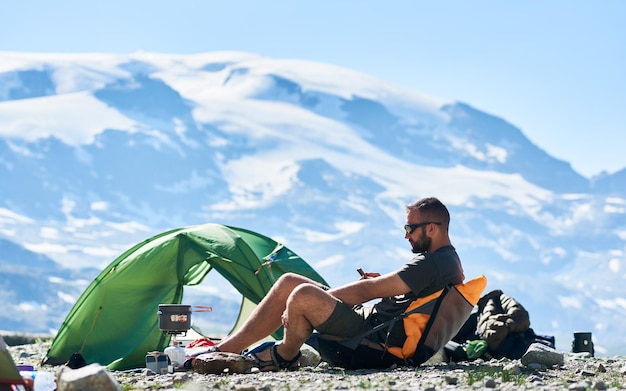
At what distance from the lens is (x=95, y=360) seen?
1426cm

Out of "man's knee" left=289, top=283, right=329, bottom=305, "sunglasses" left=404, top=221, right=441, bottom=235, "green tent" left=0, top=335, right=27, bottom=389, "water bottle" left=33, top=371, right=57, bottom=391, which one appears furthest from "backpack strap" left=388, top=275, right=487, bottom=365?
"green tent" left=0, top=335, right=27, bottom=389

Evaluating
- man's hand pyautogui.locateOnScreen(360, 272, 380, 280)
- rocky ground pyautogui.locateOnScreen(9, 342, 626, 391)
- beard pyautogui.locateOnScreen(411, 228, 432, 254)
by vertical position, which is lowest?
rocky ground pyautogui.locateOnScreen(9, 342, 626, 391)

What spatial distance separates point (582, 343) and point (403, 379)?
8162 millimetres

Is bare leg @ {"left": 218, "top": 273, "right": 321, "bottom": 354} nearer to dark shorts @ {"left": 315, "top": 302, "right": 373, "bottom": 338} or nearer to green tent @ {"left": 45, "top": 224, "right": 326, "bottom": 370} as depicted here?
dark shorts @ {"left": 315, "top": 302, "right": 373, "bottom": 338}

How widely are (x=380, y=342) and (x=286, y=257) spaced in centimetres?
588

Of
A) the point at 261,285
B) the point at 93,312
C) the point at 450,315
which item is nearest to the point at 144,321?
the point at 93,312

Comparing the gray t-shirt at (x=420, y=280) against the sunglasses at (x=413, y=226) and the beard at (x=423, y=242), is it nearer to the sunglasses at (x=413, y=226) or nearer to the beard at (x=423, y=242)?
the beard at (x=423, y=242)

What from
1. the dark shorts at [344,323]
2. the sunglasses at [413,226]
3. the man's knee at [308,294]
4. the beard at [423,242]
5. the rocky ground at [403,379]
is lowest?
the rocky ground at [403,379]

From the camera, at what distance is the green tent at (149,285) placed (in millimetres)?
14312

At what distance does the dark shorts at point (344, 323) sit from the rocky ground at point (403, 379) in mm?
368

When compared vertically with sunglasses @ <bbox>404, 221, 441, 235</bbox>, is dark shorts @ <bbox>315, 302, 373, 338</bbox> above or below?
below

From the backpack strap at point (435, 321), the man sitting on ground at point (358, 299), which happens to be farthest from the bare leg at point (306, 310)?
the backpack strap at point (435, 321)

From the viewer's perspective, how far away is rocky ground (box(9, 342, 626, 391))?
7812mm

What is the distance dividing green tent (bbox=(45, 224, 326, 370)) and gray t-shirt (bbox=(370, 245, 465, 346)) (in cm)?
510
